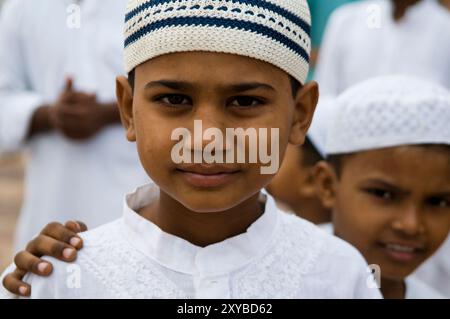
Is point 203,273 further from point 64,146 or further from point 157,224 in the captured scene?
point 64,146

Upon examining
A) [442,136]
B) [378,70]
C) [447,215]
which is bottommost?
[447,215]

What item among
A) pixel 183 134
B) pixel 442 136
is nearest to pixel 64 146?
pixel 442 136

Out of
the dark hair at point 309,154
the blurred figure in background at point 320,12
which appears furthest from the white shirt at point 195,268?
the blurred figure in background at point 320,12

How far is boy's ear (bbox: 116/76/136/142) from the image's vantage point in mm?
2064

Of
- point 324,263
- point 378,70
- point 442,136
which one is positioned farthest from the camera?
point 378,70

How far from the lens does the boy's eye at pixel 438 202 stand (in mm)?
2809

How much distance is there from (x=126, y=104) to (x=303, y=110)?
18.2 inches

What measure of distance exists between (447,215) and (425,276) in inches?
41.2

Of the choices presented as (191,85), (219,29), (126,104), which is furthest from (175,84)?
(126,104)

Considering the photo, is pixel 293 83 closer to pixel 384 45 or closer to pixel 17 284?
pixel 17 284

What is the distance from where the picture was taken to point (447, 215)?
9.18ft

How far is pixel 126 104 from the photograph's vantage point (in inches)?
82.7

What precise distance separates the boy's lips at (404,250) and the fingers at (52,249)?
49.7 inches

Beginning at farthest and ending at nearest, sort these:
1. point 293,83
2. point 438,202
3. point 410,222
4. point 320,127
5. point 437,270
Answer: point 437,270, point 320,127, point 438,202, point 410,222, point 293,83
